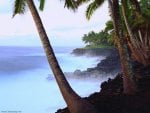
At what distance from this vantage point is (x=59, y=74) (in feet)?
58.5

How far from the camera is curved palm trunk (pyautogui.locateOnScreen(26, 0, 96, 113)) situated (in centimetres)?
1778

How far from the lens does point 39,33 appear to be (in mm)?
17828

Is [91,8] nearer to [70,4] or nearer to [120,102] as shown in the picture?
[70,4]

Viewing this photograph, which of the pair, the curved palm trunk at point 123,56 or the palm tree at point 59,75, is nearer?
the palm tree at point 59,75

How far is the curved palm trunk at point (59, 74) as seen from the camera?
17.8 m

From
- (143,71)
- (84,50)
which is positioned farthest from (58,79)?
(84,50)

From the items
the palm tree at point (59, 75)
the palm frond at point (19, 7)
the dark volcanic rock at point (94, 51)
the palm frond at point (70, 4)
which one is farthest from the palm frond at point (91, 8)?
the dark volcanic rock at point (94, 51)

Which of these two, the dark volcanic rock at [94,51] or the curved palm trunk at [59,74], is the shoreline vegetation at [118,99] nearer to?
the curved palm trunk at [59,74]

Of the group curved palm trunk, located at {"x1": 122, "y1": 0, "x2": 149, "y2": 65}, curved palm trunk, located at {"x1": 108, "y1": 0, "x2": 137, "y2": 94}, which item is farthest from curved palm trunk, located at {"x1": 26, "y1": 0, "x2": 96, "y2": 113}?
curved palm trunk, located at {"x1": 122, "y1": 0, "x2": 149, "y2": 65}

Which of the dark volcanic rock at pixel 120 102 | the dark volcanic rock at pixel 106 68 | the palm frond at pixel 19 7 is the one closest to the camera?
the dark volcanic rock at pixel 120 102

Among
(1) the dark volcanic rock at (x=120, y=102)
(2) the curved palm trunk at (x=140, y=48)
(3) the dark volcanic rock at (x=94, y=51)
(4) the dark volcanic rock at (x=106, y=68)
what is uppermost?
(3) the dark volcanic rock at (x=94, y=51)

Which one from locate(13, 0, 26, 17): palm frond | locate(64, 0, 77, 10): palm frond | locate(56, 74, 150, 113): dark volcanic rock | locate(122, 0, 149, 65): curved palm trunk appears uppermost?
locate(13, 0, 26, 17): palm frond

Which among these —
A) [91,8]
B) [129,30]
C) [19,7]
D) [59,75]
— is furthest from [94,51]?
[59,75]

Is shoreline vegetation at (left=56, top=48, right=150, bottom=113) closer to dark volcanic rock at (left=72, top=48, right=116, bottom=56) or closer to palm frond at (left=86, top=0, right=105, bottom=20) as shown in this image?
palm frond at (left=86, top=0, right=105, bottom=20)
